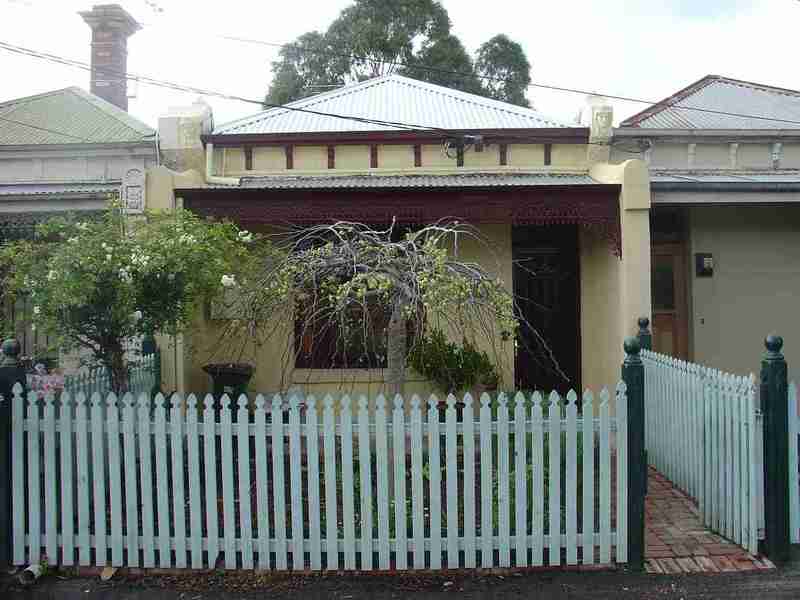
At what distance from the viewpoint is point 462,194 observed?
7.76m

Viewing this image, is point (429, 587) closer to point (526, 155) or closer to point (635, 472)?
point (635, 472)

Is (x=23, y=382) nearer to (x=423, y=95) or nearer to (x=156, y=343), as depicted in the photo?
(x=156, y=343)

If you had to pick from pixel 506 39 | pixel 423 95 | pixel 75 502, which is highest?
pixel 506 39

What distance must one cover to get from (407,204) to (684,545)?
14.0ft

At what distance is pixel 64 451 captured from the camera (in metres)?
4.72

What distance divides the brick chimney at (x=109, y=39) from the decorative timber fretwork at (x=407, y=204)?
360 inches

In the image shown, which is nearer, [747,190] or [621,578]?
[621,578]

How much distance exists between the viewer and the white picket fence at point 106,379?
18.5 feet

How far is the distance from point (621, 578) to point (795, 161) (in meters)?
8.12

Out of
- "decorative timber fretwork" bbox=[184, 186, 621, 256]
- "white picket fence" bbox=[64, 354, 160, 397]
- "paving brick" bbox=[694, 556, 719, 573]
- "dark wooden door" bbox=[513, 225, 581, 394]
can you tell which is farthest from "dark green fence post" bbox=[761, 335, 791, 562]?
"dark wooden door" bbox=[513, 225, 581, 394]

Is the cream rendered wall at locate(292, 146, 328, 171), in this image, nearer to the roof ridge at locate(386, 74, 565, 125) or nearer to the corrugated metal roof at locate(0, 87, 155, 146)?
the roof ridge at locate(386, 74, 565, 125)

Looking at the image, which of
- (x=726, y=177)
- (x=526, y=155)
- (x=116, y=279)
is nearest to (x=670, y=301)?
(x=726, y=177)

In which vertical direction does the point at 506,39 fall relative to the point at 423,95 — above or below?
above

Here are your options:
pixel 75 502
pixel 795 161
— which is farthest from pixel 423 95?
pixel 75 502
